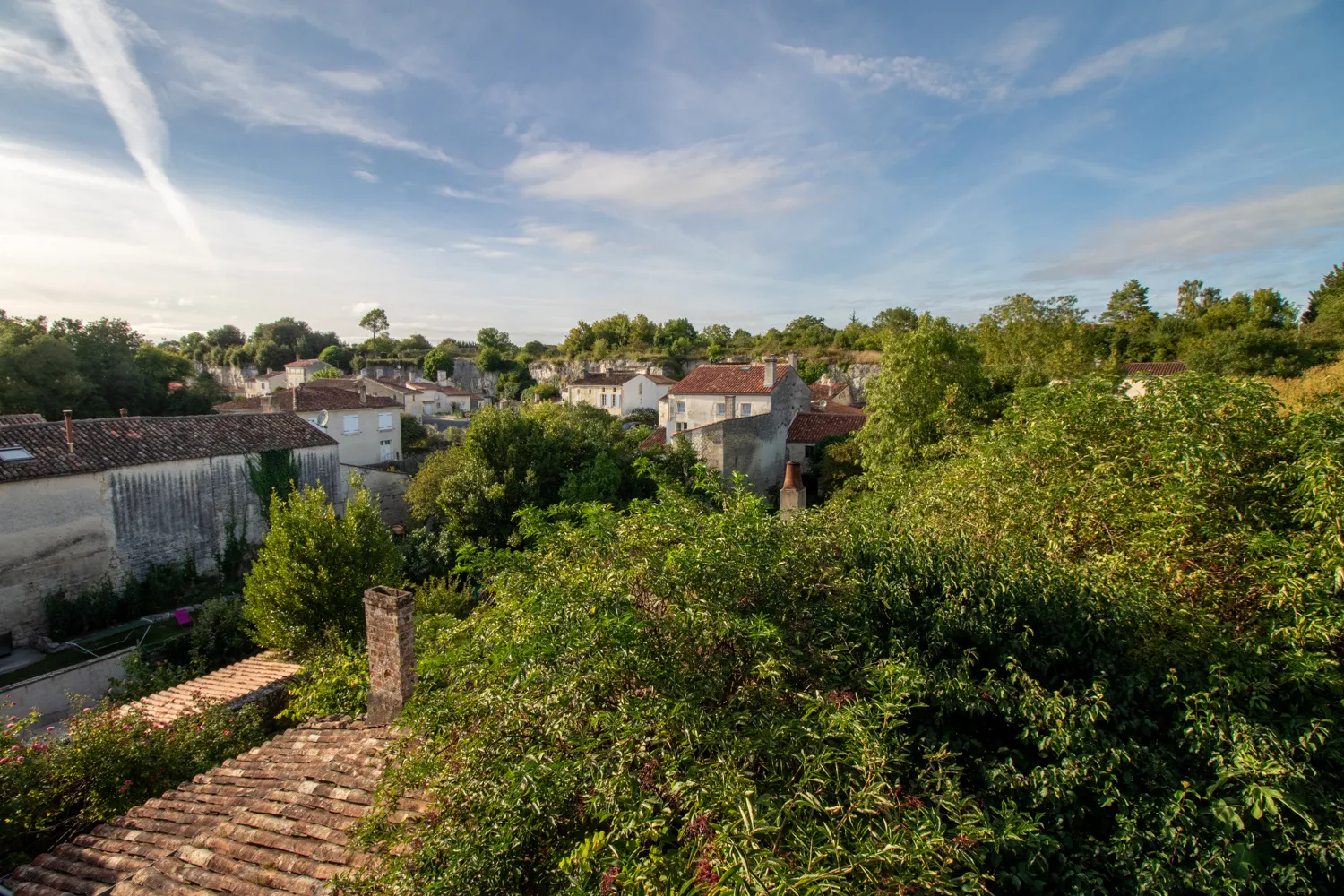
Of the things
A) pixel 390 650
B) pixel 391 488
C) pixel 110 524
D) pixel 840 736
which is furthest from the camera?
pixel 391 488

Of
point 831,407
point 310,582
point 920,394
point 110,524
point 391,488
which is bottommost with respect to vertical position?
point 391,488

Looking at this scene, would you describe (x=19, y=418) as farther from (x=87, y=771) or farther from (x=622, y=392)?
(x=622, y=392)

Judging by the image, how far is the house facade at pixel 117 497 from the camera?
16266 millimetres

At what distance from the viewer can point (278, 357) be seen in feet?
237

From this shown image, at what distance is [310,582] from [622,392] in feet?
115

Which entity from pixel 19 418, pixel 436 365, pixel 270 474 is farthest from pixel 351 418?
pixel 436 365

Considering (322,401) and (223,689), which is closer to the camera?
(223,689)

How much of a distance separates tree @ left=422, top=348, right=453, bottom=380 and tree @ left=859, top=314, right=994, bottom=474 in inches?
2194

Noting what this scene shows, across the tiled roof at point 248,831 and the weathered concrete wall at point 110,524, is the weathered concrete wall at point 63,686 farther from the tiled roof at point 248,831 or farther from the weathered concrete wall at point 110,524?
the tiled roof at point 248,831

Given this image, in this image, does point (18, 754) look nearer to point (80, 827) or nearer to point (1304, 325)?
point (80, 827)

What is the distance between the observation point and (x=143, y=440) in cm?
1952

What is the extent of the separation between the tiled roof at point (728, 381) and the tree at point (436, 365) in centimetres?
4100

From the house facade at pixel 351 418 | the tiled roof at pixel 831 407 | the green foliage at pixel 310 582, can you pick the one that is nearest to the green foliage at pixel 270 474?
the house facade at pixel 351 418

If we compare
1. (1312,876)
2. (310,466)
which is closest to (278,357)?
(310,466)
